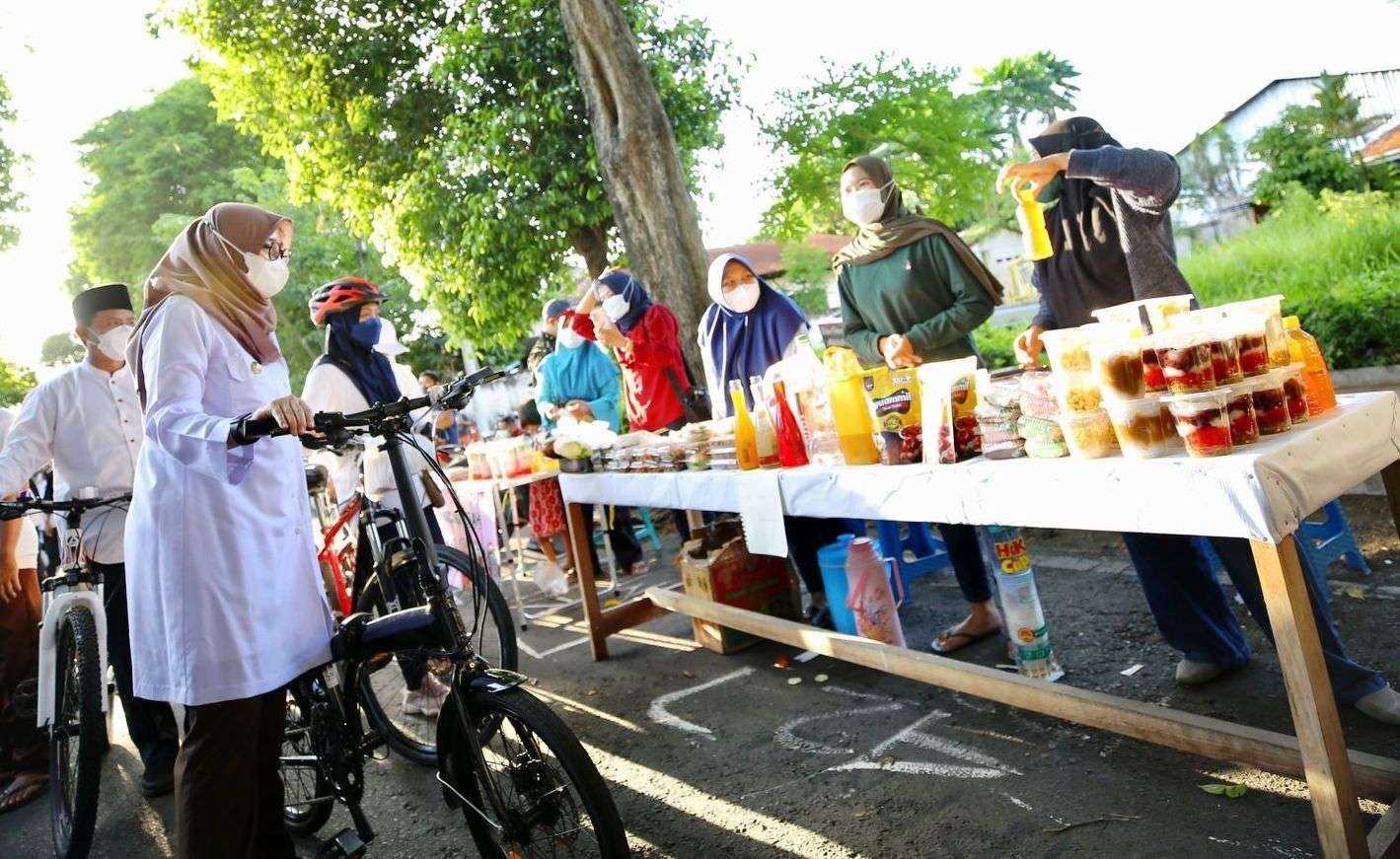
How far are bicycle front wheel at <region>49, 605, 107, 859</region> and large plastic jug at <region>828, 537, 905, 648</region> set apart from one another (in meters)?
2.98

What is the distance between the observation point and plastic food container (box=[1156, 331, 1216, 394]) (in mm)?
1895

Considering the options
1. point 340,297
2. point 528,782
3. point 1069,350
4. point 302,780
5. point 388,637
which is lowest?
point 302,780

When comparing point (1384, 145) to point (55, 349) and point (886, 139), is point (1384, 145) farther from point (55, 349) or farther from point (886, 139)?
point (55, 349)

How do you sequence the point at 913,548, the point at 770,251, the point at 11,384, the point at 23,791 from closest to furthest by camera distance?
the point at 23,791 → the point at 913,548 → the point at 11,384 → the point at 770,251

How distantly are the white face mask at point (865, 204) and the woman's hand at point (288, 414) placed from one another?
2526mm

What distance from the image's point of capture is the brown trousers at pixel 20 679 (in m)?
4.64

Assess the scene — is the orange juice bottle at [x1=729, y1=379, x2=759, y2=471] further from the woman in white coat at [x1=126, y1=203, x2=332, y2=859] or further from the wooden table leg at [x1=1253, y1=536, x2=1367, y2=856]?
the wooden table leg at [x1=1253, y1=536, x2=1367, y2=856]

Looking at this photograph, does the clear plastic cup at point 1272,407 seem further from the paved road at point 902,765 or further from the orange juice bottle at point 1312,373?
the paved road at point 902,765

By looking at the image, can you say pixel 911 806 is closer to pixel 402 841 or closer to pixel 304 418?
pixel 402 841

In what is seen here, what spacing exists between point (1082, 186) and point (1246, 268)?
6846 millimetres

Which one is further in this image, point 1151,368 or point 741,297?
point 741,297

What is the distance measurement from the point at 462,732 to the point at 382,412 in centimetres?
91

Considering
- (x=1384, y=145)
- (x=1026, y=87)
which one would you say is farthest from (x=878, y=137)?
(x=1026, y=87)

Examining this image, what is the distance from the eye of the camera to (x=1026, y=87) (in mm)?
66625
